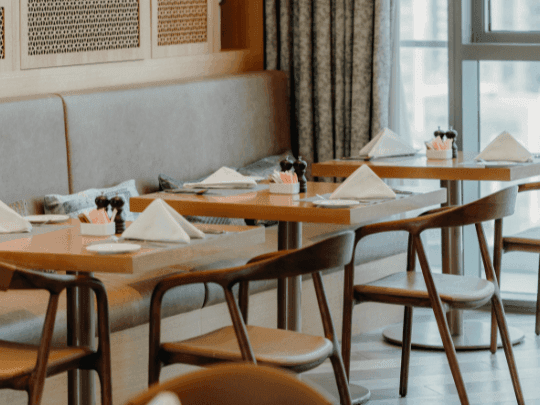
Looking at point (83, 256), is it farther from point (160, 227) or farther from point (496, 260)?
point (496, 260)

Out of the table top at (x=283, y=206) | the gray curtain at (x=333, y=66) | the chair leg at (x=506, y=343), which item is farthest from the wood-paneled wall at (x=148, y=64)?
the chair leg at (x=506, y=343)

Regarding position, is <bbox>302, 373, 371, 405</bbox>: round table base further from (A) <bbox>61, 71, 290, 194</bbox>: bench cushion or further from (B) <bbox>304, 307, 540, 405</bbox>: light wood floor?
(A) <bbox>61, 71, 290, 194</bbox>: bench cushion

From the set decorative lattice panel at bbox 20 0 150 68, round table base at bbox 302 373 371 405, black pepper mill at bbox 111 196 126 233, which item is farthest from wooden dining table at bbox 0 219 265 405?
decorative lattice panel at bbox 20 0 150 68

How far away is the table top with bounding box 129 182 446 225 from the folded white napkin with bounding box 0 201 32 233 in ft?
1.69

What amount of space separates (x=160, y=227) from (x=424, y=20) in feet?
8.93

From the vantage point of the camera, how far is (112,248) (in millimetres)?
2385

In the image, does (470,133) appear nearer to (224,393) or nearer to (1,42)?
(1,42)

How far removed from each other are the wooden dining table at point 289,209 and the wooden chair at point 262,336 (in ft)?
1.09

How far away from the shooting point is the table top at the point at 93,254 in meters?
2.32

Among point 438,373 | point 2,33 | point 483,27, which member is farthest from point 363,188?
point 483,27

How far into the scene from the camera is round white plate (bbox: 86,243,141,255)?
236 centimetres

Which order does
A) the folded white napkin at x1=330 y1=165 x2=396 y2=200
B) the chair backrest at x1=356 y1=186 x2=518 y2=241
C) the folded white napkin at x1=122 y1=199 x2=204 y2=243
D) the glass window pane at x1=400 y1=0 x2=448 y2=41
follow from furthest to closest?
1. the glass window pane at x1=400 y1=0 x2=448 y2=41
2. the folded white napkin at x1=330 y1=165 x2=396 y2=200
3. the chair backrest at x1=356 y1=186 x2=518 y2=241
4. the folded white napkin at x1=122 y1=199 x2=204 y2=243

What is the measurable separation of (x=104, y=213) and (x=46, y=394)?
64 cm

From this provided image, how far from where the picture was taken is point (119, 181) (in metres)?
3.95
